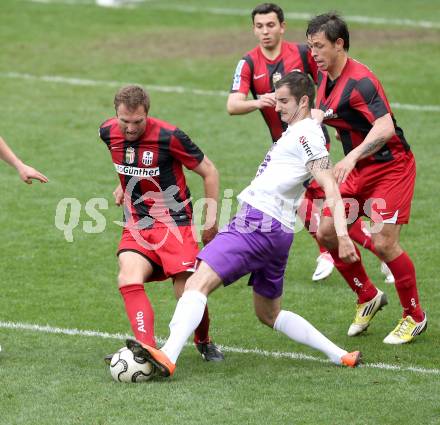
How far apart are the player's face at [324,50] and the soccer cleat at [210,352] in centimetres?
237

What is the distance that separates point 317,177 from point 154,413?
1.97 m

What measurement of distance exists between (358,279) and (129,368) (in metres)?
2.56

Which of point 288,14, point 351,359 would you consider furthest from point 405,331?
point 288,14

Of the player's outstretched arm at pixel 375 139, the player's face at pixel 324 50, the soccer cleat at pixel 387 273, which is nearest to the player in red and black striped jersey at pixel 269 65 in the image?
the soccer cleat at pixel 387 273

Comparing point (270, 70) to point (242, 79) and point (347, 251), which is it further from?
point (347, 251)

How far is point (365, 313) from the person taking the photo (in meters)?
9.40

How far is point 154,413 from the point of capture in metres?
7.17

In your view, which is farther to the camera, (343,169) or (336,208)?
(343,169)

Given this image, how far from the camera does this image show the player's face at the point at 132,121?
26.8ft

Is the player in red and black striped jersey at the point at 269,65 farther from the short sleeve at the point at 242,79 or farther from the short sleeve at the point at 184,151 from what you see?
the short sleeve at the point at 184,151

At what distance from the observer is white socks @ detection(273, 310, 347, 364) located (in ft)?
27.1

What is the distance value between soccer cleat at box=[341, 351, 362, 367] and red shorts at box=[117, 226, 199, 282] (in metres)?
1.30

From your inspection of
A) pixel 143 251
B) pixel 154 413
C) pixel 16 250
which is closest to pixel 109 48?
pixel 16 250

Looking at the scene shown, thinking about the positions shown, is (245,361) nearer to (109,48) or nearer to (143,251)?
(143,251)
